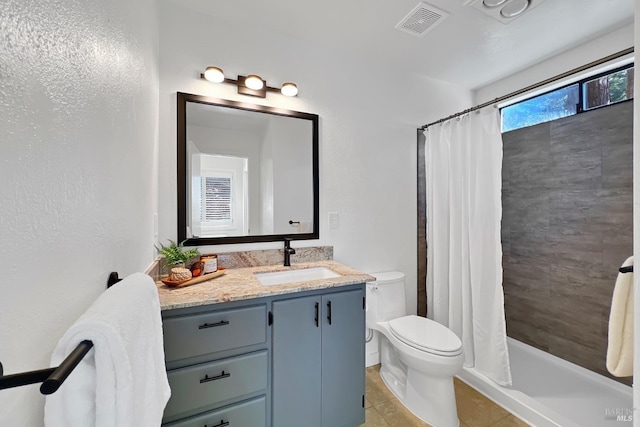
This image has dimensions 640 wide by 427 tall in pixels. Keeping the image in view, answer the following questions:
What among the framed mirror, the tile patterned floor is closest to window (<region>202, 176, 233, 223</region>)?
the framed mirror

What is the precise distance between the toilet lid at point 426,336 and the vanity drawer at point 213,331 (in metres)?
0.95

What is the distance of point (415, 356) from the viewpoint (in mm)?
1569

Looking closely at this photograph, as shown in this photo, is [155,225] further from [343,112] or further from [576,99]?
[576,99]

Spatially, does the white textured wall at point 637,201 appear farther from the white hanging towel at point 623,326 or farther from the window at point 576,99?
the window at point 576,99

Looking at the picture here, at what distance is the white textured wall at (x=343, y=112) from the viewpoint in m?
1.58

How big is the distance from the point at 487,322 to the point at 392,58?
2130 millimetres

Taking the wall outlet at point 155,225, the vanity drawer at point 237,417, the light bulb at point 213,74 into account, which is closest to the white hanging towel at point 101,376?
the vanity drawer at point 237,417

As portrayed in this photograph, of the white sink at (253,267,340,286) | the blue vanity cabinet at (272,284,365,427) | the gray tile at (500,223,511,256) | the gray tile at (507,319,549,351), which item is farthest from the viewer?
the gray tile at (500,223,511,256)

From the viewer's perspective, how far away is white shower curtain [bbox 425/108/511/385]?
1759mm

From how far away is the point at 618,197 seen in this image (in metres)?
1.75

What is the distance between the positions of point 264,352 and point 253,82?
5.27 feet

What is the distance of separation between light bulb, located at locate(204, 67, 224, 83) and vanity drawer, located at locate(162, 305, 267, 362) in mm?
1364

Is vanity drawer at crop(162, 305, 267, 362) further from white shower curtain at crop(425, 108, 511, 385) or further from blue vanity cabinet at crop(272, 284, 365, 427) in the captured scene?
white shower curtain at crop(425, 108, 511, 385)

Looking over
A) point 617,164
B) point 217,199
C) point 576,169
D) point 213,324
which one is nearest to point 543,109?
point 576,169
